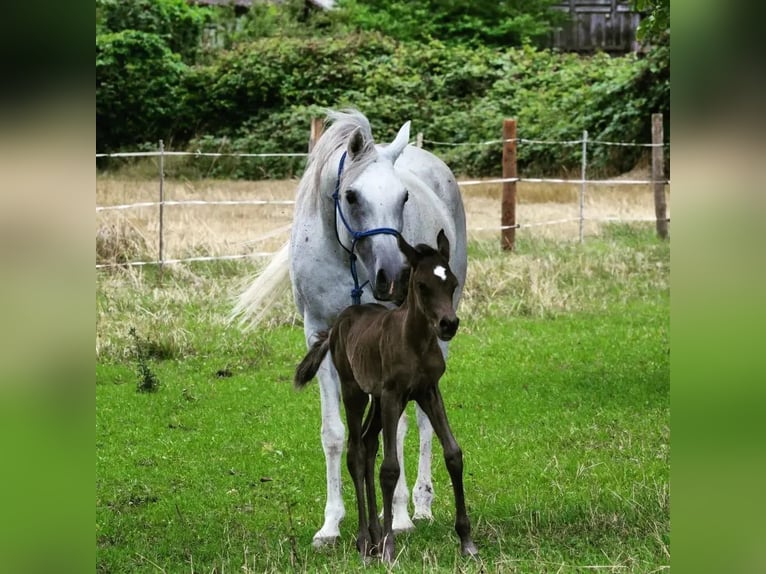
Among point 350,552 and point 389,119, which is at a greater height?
point 389,119

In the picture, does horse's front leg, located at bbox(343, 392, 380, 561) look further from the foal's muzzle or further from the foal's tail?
the foal's muzzle

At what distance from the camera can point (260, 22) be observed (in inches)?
1230

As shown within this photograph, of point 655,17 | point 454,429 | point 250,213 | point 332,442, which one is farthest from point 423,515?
point 250,213

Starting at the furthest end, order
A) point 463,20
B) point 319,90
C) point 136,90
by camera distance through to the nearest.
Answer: point 463,20 < point 319,90 < point 136,90

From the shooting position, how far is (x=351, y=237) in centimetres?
467

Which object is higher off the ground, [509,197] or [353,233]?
[509,197]

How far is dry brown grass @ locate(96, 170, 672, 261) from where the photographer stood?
13430 mm

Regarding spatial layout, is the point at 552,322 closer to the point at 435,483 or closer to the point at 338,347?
the point at 435,483

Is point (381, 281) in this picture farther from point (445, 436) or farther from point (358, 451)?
point (358, 451)

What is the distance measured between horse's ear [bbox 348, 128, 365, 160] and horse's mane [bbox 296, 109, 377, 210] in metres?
0.01

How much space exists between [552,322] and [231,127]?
17519mm

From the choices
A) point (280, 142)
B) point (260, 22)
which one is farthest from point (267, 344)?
point (260, 22)

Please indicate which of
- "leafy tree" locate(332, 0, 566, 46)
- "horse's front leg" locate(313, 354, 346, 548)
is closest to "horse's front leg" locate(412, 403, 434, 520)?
"horse's front leg" locate(313, 354, 346, 548)

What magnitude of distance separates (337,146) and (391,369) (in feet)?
4.24
